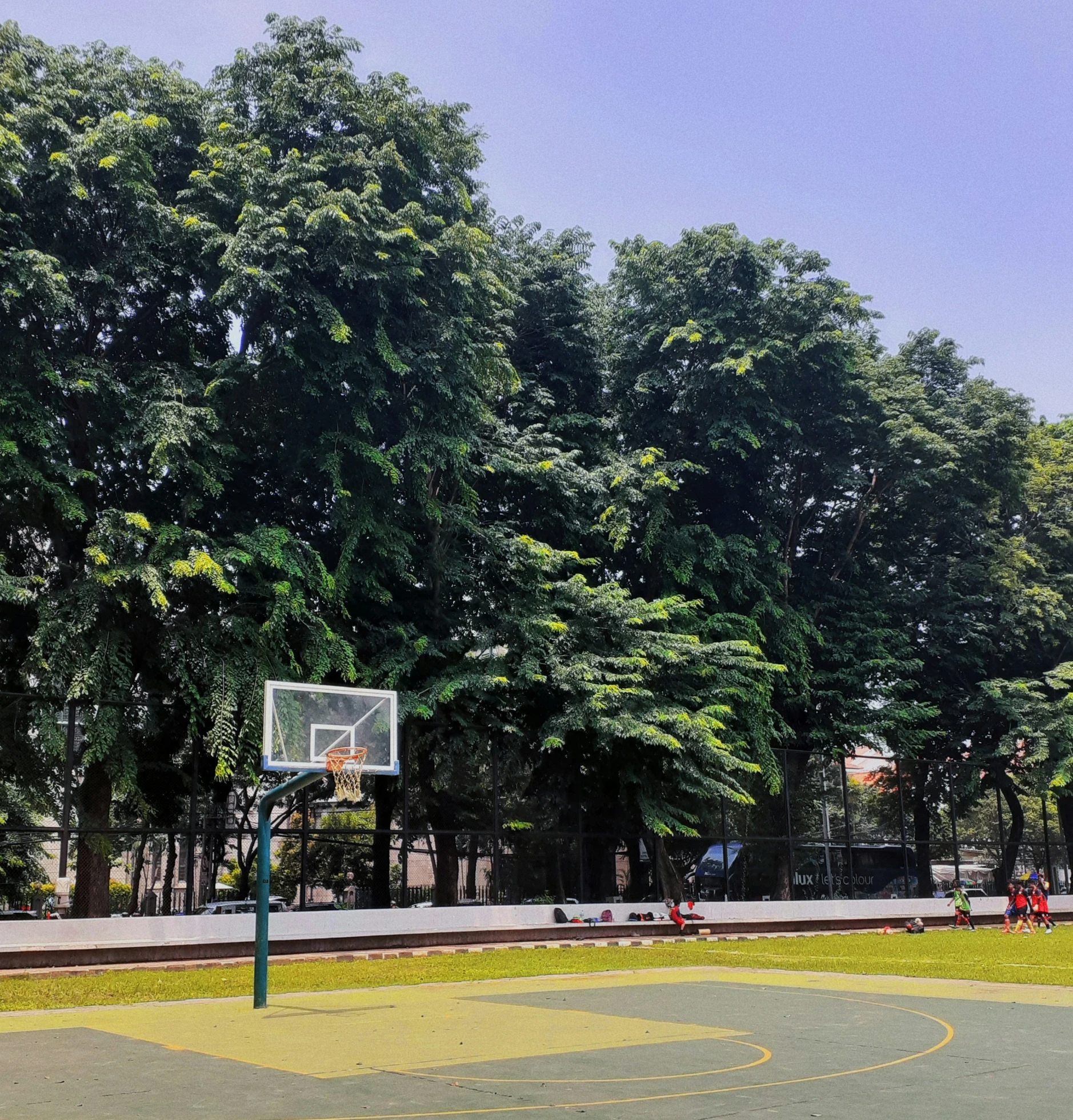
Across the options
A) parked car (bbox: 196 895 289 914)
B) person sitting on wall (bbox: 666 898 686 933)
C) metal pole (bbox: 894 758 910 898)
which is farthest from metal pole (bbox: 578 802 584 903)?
metal pole (bbox: 894 758 910 898)

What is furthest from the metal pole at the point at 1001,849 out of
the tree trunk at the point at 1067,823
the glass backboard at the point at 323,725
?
the glass backboard at the point at 323,725

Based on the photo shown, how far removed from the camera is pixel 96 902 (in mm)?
22328

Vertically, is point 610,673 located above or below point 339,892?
above

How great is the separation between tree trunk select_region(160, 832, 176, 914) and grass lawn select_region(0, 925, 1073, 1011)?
12.5ft

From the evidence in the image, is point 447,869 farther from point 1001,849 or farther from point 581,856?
point 1001,849

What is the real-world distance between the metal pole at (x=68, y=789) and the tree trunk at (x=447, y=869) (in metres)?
7.92

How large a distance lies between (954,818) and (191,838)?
24.4 metres

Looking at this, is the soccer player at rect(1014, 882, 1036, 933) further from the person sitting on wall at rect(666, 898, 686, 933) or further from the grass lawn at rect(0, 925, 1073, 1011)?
the person sitting on wall at rect(666, 898, 686, 933)

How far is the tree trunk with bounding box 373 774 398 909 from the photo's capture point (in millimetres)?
25891

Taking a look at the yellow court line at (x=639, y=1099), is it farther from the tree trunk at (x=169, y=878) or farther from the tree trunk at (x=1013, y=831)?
the tree trunk at (x=1013, y=831)

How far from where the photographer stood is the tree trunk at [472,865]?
1055 inches

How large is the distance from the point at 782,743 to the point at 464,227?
16.9 metres

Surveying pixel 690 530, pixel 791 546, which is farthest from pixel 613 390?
pixel 791 546

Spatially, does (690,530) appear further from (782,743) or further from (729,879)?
(729,879)
